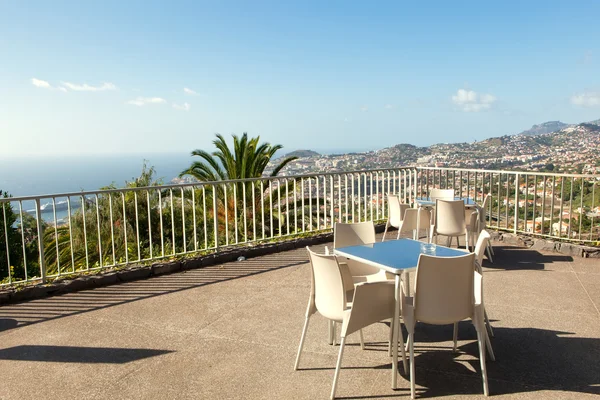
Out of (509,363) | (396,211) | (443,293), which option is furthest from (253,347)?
(396,211)

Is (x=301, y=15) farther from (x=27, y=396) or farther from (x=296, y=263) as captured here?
(x=27, y=396)

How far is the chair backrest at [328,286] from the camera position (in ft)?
9.29

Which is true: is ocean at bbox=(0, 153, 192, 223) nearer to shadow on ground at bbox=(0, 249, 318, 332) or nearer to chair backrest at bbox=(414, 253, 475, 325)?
shadow on ground at bbox=(0, 249, 318, 332)

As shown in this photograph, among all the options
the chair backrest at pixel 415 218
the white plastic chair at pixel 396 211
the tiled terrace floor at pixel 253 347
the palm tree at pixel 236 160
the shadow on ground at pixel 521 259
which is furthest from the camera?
the palm tree at pixel 236 160

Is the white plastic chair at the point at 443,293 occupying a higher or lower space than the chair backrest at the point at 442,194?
lower

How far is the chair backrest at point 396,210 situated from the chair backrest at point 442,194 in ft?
2.82

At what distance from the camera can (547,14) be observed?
1778 cm

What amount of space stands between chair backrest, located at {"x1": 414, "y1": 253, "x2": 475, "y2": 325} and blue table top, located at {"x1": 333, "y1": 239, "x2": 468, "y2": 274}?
282 mm

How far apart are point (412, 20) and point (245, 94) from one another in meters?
11.8

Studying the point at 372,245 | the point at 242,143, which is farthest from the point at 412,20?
the point at 372,245

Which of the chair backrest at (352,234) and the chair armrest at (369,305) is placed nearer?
the chair armrest at (369,305)

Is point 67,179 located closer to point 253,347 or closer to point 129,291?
point 129,291

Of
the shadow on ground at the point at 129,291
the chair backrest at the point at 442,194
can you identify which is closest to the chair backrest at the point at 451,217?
the chair backrest at the point at 442,194

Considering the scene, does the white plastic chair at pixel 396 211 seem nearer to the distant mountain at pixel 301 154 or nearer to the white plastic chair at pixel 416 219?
the white plastic chair at pixel 416 219
